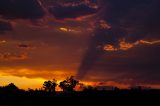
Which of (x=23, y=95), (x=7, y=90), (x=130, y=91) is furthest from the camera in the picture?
(x=7, y=90)

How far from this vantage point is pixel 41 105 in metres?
117

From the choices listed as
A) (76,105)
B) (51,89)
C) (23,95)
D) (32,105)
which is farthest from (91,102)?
(51,89)

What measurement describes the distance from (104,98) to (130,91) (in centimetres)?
888

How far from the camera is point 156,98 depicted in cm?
10100

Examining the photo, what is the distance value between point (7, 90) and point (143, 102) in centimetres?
8930

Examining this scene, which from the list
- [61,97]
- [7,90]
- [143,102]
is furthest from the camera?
[7,90]

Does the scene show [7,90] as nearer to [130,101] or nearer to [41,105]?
[41,105]

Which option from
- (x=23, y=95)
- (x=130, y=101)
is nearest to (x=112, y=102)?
(x=130, y=101)

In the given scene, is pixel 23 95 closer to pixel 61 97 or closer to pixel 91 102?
pixel 61 97

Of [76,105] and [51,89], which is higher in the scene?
[51,89]

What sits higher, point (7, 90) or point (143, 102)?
point (7, 90)

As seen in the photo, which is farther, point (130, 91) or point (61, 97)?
point (61, 97)

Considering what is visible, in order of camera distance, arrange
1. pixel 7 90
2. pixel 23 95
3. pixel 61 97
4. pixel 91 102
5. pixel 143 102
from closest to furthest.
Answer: pixel 143 102, pixel 91 102, pixel 61 97, pixel 23 95, pixel 7 90

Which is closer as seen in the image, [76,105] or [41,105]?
[76,105]
